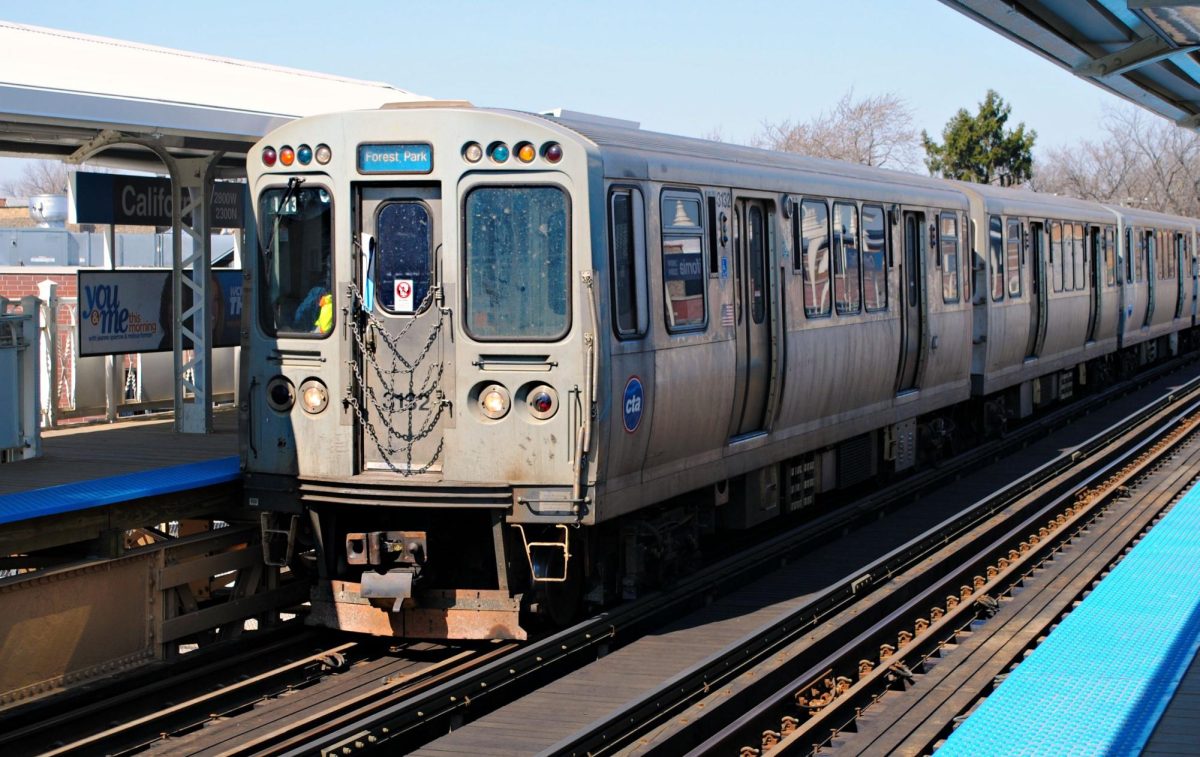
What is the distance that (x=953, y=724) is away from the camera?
311 inches

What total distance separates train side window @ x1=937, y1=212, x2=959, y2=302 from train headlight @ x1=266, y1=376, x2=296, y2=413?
8.78 meters

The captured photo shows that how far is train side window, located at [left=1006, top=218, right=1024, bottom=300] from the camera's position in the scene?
18.8 meters

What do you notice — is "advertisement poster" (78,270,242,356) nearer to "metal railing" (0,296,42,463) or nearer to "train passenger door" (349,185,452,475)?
"metal railing" (0,296,42,463)

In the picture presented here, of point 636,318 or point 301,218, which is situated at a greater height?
point 301,218

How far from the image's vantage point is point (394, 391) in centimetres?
895

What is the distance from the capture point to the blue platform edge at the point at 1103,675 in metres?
7.05

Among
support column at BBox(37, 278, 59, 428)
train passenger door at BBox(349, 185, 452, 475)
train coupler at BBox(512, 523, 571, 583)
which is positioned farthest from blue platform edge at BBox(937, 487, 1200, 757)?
support column at BBox(37, 278, 59, 428)

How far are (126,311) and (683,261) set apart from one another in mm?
5304

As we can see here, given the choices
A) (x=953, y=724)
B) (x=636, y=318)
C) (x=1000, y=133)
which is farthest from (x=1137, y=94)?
(x=1000, y=133)

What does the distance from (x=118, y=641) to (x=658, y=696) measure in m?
3.54

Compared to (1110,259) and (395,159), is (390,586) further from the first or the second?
(1110,259)

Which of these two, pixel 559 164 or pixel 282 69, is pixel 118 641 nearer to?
pixel 559 164

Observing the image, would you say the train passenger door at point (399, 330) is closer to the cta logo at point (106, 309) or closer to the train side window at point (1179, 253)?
the cta logo at point (106, 309)

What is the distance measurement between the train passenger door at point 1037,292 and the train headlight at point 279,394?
13321 mm
